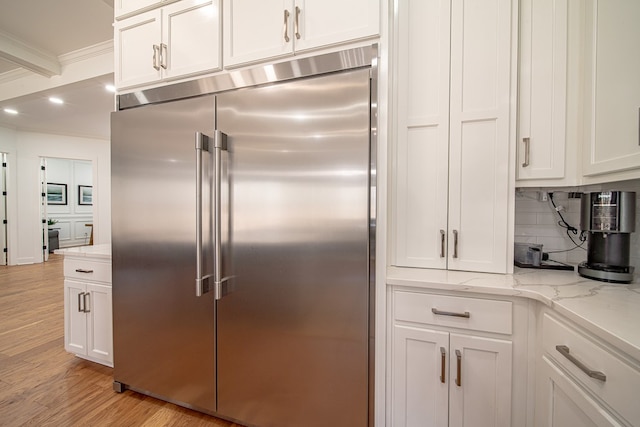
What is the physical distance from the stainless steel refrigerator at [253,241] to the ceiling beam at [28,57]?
2.27m

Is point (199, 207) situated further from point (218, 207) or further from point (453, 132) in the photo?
point (453, 132)

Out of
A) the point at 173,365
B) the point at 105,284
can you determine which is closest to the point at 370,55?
the point at 173,365

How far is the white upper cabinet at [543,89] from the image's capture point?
1.27 meters

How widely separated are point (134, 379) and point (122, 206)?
108 cm

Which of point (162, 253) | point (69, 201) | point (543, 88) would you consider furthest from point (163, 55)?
point (69, 201)

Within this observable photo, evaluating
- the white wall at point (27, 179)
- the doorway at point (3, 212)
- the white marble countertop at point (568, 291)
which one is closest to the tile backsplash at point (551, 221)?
the white marble countertop at point (568, 291)

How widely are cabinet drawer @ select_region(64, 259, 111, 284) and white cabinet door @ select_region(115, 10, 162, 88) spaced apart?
1.21m

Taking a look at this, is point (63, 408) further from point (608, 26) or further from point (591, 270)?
point (608, 26)

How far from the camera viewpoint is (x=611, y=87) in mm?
1068

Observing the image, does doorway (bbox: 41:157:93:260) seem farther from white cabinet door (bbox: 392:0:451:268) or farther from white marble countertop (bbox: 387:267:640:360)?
white marble countertop (bbox: 387:267:640:360)

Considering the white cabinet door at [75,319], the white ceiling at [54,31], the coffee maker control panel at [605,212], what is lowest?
the white cabinet door at [75,319]

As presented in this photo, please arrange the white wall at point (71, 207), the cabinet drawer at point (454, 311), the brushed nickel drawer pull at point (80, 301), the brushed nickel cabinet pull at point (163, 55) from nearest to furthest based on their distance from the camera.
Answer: the cabinet drawer at point (454, 311) < the brushed nickel cabinet pull at point (163, 55) < the brushed nickel drawer pull at point (80, 301) < the white wall at point (71, 207)

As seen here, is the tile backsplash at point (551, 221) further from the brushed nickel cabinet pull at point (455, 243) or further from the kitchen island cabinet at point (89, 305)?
the kitchen island cabinet at point (89, 305)

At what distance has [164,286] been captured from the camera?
1497 mm
